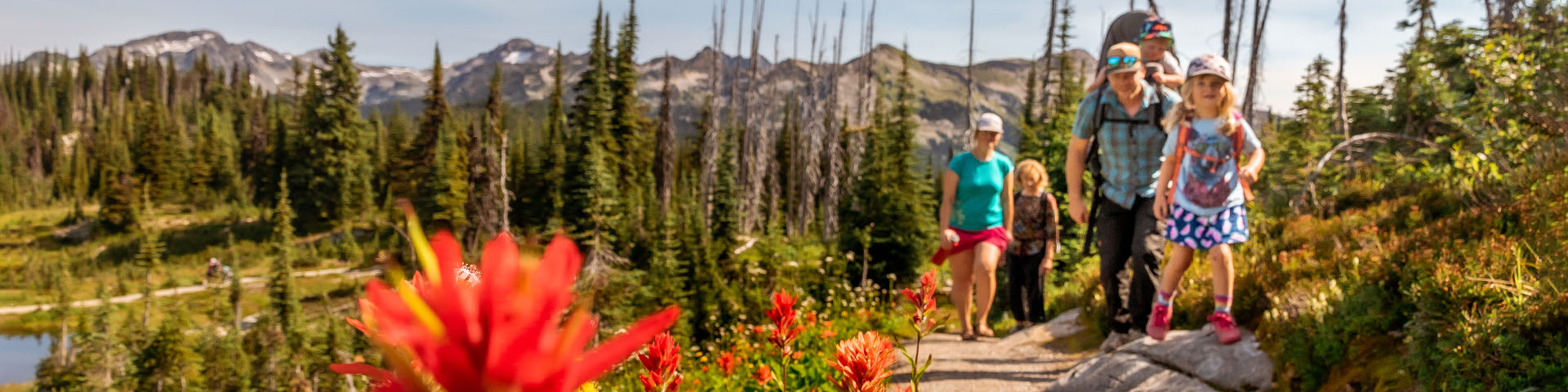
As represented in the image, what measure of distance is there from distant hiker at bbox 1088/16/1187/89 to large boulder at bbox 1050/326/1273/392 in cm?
173

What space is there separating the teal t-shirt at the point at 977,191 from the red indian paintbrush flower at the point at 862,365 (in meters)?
4.93

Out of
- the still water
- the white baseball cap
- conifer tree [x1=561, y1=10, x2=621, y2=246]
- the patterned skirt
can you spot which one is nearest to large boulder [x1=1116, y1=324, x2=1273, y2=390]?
the patterned skirt

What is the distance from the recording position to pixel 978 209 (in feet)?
22.0

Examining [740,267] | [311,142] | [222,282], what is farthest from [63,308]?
[740,267]

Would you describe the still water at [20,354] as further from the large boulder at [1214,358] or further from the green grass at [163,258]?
the large boulder at [1214,358]

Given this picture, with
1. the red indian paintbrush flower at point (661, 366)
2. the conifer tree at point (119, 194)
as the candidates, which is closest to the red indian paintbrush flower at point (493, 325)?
the red indian paintbrush flower at point (661, 366)

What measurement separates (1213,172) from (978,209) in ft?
6.94

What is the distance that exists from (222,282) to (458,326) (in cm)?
7499

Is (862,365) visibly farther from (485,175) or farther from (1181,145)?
(485,175)

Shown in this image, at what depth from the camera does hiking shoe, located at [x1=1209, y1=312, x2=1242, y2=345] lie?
195 inches

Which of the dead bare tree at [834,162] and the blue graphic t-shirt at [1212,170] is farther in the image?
the dead bare tree at [834,162]

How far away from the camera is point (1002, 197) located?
696 cm

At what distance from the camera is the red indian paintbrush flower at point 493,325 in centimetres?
56

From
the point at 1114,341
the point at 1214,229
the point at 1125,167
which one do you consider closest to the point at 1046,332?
the point at 1114,341
